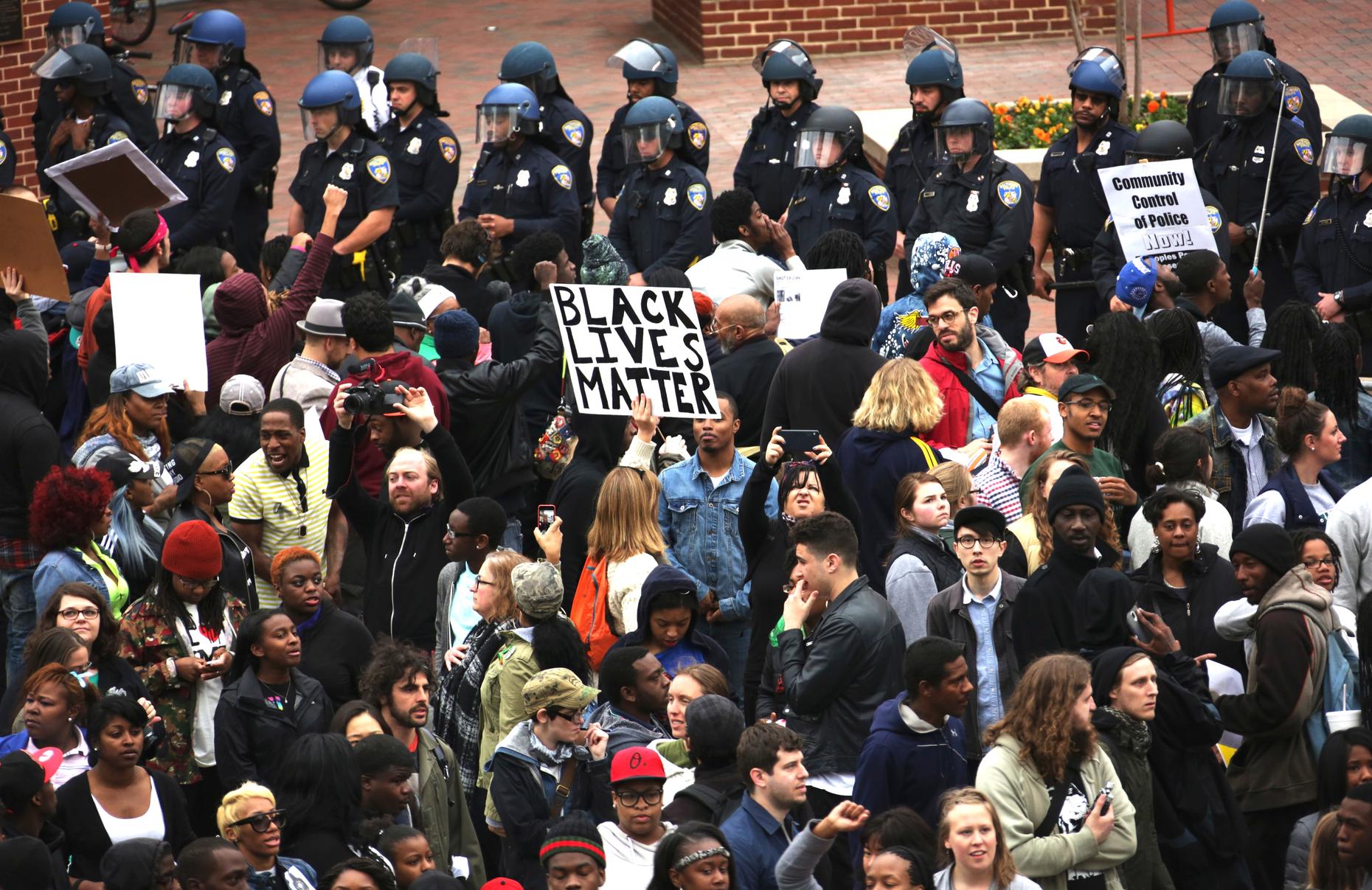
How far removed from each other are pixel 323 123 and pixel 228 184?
3.65 feet

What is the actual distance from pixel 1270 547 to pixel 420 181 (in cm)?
766

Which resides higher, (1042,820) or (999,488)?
(1042,820)

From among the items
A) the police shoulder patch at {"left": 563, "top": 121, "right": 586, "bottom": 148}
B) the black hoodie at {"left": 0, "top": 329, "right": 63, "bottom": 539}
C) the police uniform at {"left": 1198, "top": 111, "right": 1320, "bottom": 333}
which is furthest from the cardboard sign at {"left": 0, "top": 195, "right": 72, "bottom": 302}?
the police uniform at {"left": 1198, "top": 111, "right": 1320, "bottom": 333}

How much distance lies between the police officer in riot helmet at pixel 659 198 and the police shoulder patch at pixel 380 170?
1.42 m

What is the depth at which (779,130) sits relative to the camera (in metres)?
13.6

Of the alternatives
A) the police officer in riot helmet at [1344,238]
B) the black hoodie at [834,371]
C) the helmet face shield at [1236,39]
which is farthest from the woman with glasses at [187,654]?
the helmet face shield at [1236,39]

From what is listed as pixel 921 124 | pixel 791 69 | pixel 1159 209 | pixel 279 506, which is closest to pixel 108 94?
pixel 791 69

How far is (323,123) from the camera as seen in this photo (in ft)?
41.6

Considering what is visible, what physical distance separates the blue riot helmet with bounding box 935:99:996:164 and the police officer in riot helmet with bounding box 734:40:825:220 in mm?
1539

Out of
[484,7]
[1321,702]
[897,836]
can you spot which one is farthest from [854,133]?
[484,7]

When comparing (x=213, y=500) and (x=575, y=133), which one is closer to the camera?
(x=213, y=500)

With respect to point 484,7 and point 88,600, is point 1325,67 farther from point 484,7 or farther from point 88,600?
point 88,600

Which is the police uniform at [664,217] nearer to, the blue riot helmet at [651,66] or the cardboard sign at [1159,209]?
the blue riot helmet at [651,66]

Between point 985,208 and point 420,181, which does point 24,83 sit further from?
point 985,208
